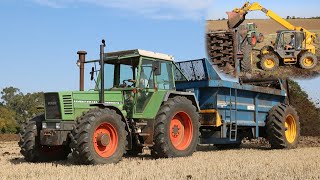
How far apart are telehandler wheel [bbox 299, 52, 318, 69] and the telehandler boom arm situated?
1.49 m

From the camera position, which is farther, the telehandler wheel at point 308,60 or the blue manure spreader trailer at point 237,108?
the telehandler wheel at point 308,60

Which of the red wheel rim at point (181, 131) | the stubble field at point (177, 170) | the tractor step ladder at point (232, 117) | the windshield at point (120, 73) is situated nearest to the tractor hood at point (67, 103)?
the windshield at point (120, 73)

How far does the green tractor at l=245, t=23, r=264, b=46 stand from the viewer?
15525 mm

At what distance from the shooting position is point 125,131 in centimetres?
838

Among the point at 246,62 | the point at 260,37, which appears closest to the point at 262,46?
the point at 260,37

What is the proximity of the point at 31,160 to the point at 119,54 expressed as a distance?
2713 mm

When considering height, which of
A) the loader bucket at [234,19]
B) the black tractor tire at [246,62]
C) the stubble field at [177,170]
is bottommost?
the stubble field at [177,170]

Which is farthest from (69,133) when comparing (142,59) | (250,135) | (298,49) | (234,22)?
(298,49)

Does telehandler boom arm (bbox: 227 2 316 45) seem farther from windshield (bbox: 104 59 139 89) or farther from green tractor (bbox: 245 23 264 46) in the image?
windshield (bbox: 104 59 139 89)

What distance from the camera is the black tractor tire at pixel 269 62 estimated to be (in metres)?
16.1

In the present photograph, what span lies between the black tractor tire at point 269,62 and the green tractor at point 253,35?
73 cm

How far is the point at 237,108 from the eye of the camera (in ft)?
36.7

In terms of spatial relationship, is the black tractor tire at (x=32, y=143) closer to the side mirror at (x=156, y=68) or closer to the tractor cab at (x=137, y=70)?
the tractor cab at (x=137, y=70)

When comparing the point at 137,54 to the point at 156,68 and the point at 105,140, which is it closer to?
the point at 156,68
